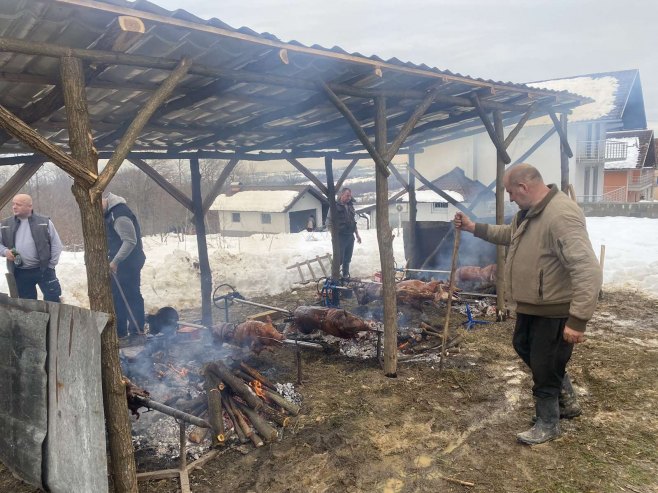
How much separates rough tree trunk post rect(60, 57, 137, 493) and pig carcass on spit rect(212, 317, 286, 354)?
2.62m

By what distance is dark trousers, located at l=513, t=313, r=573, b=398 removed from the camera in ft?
12.7

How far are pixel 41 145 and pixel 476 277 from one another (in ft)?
27.6

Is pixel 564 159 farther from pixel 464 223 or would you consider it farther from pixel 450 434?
pixel 450 434

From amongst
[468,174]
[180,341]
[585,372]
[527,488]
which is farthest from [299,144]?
[468,174]

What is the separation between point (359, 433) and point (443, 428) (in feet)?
2.81

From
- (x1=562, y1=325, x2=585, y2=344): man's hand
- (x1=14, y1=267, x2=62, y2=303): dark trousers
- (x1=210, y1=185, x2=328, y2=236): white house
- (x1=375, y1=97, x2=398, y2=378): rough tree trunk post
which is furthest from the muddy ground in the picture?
(x1=210, y1=185, x2=328, y2=236): white house

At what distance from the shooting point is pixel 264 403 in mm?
4852

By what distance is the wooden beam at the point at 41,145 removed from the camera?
272 centimetres

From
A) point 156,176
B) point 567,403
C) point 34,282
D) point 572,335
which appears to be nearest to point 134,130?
point 572,335

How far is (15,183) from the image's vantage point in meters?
5.90

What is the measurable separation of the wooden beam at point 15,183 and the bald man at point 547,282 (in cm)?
611

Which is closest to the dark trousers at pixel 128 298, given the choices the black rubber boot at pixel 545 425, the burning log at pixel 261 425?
the burning log at pixel 261 425

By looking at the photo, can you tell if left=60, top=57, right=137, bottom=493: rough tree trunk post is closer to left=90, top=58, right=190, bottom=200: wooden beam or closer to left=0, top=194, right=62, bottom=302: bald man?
left=90, top=58, right=190, bottom=200: wooden beam

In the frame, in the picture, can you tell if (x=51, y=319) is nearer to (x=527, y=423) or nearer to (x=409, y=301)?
(x=527, y=423)
